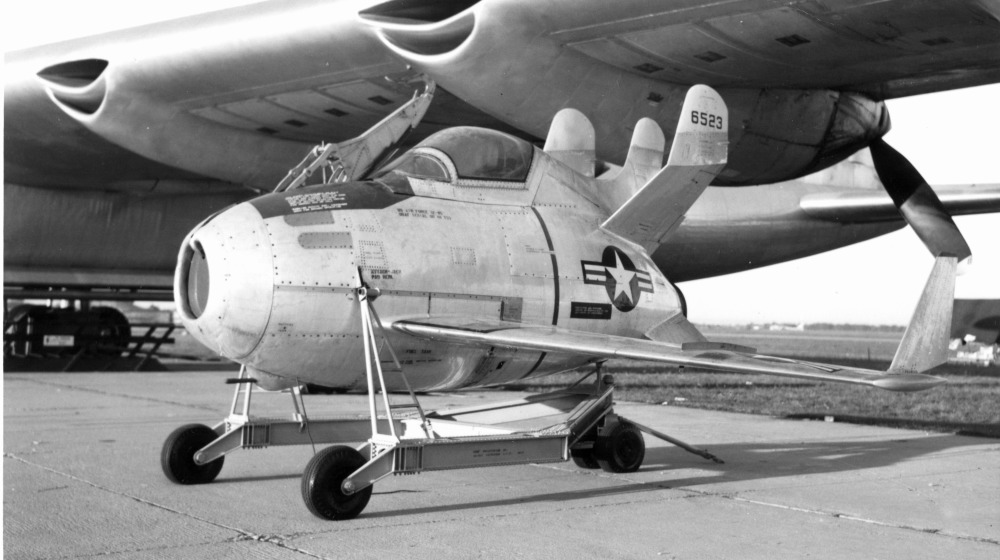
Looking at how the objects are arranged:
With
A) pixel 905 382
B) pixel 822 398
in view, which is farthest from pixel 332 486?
pixel 822 398

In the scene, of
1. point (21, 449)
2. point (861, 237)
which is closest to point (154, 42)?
point (21, 449)

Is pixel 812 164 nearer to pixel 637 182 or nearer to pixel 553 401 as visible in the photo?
pixel 637 182

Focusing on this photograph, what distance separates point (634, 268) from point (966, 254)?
7125 mm

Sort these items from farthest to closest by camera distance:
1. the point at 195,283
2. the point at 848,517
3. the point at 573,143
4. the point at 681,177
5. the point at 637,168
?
the point at 637,168
the point at 573,143
the point at 681,177
the point at 195,283
the point at 848,517

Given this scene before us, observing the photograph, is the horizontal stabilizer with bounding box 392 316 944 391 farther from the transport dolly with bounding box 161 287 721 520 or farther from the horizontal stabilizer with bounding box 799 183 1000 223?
the horizontal stabilizer with bounding box 799 183 1000 223

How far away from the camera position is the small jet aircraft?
19.0ft

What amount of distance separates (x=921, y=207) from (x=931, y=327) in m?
7.09

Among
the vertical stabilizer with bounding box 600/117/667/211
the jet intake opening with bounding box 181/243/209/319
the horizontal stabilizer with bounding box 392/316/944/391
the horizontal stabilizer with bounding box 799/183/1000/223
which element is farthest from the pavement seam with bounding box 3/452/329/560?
the horizontal stabilizer with bounding box 799/183/1000/223

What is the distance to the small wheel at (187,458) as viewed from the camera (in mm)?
6691

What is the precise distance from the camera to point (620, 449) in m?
7.58

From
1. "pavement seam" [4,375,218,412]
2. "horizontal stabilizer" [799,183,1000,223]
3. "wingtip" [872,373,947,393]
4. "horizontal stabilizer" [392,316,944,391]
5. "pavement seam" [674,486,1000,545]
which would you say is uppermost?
"horizontal stabilizer" [799,183,1000,223]

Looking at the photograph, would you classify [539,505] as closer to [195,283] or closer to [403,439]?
[403,439]

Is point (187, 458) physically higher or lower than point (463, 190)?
lower

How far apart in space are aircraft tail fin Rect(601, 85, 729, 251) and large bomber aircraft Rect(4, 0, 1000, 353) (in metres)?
0.40
